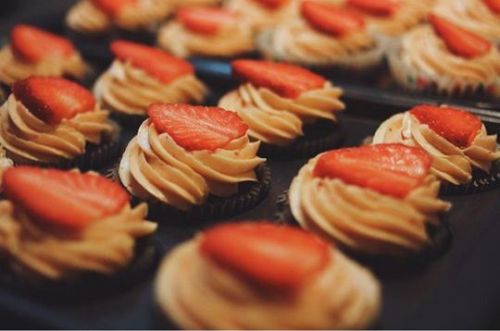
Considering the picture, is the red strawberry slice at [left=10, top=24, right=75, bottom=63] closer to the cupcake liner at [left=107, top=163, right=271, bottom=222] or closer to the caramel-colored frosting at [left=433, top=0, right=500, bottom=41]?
the cupcake liner at [left=107, top=163, right=271, bottom=222]

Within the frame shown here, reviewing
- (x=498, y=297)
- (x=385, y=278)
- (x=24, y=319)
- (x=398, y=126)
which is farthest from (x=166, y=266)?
(x=398, y=126)

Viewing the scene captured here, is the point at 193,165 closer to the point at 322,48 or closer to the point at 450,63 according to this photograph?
the point at 322,48

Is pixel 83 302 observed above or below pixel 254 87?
below

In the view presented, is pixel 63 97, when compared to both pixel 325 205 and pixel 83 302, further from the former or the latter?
pixel 325 205

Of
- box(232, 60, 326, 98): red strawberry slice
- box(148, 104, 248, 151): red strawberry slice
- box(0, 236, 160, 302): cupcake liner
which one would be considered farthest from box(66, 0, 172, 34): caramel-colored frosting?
box(0, 236, 160, 302): cupcake liner

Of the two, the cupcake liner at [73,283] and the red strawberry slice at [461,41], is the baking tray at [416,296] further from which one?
the red strawberry slice at [461,41]
